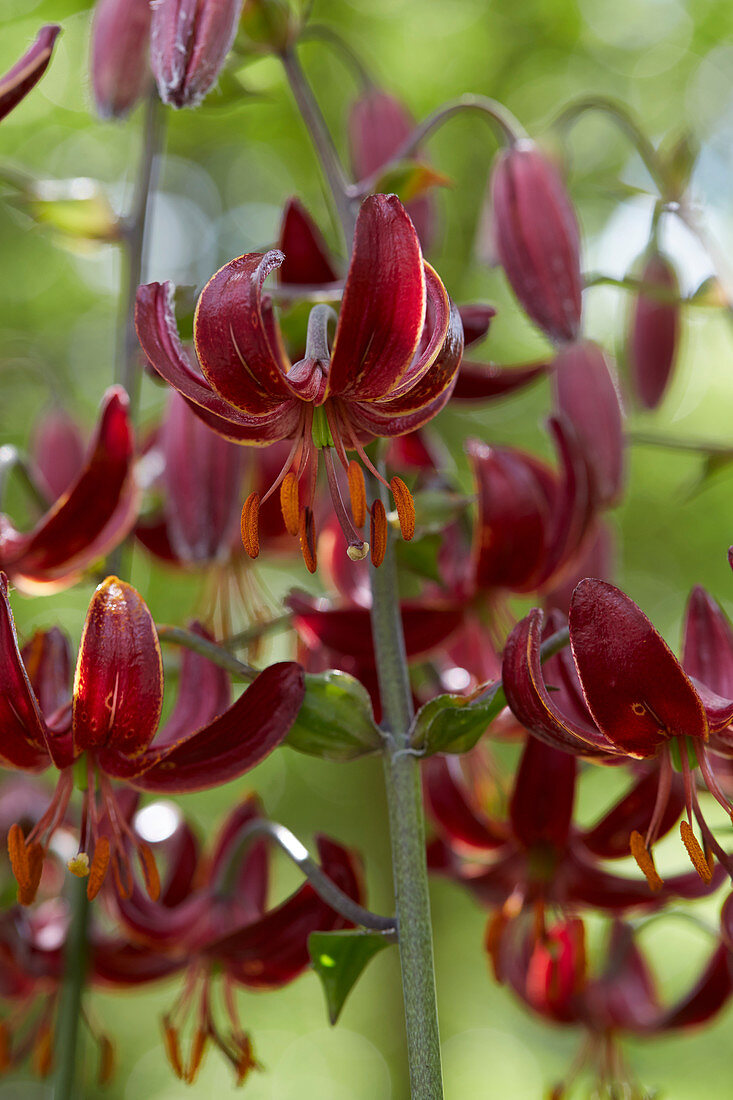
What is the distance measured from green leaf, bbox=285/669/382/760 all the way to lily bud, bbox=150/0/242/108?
37cm

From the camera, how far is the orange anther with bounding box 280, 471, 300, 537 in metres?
0.61

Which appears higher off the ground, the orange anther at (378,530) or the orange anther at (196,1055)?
the orange anther at (378,530)

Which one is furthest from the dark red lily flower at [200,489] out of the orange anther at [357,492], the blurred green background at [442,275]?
the blurred green background at [442,275]

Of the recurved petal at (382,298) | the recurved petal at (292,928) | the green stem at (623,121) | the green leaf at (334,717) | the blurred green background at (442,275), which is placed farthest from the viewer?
the blurred green background at (442,275)

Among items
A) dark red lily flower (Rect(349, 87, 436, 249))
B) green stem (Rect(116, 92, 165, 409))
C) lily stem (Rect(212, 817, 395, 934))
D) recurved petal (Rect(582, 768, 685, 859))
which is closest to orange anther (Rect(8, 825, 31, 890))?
lily stem (Rect(212, 817, 395, 934))

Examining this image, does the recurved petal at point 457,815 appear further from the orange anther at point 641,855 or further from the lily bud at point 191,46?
the lily bud at point 191,46

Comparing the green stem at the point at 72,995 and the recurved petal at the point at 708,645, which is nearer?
the recurved petal at the point at 708,645

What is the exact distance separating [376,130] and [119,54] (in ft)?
0.89

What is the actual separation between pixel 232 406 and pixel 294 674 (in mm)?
145

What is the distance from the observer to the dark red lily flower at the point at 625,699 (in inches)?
19.8

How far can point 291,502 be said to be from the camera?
610mm

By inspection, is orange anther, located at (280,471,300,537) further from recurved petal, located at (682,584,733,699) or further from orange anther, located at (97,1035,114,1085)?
orange anther, located at (97,1035,114,1085)

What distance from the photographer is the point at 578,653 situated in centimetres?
51

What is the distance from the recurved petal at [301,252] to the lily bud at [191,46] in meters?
0.11
